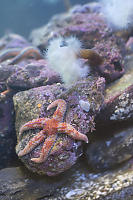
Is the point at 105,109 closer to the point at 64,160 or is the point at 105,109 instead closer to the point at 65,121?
the point at 65,121

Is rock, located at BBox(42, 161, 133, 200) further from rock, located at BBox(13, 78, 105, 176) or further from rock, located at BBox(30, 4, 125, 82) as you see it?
rock, located at BBox(30, 4, 125, 82)

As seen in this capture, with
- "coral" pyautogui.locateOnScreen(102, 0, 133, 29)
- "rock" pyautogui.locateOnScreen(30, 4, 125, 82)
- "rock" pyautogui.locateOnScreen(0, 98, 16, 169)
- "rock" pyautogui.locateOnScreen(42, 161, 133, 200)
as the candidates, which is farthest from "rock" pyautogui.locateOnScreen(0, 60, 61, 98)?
"coral" pyautogui.locateOnScreen(102, 0, 133, 29)

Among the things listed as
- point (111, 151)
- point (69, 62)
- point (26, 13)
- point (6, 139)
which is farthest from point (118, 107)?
point (26, 13)

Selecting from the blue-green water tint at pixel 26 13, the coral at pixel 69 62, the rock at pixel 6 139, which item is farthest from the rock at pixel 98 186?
the blue-green water tint at pixel 26 13

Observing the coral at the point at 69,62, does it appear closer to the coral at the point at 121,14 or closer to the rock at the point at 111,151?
the rock at the point at 111,151

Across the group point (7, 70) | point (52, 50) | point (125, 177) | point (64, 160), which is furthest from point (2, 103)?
point (125, 177)

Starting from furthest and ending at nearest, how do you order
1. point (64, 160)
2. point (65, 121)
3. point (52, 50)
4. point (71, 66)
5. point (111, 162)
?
1. point (52, 50)
2. point (71, 66)
3. point (111, 162)
4. point (65, 121)
5. point (64, 160)
